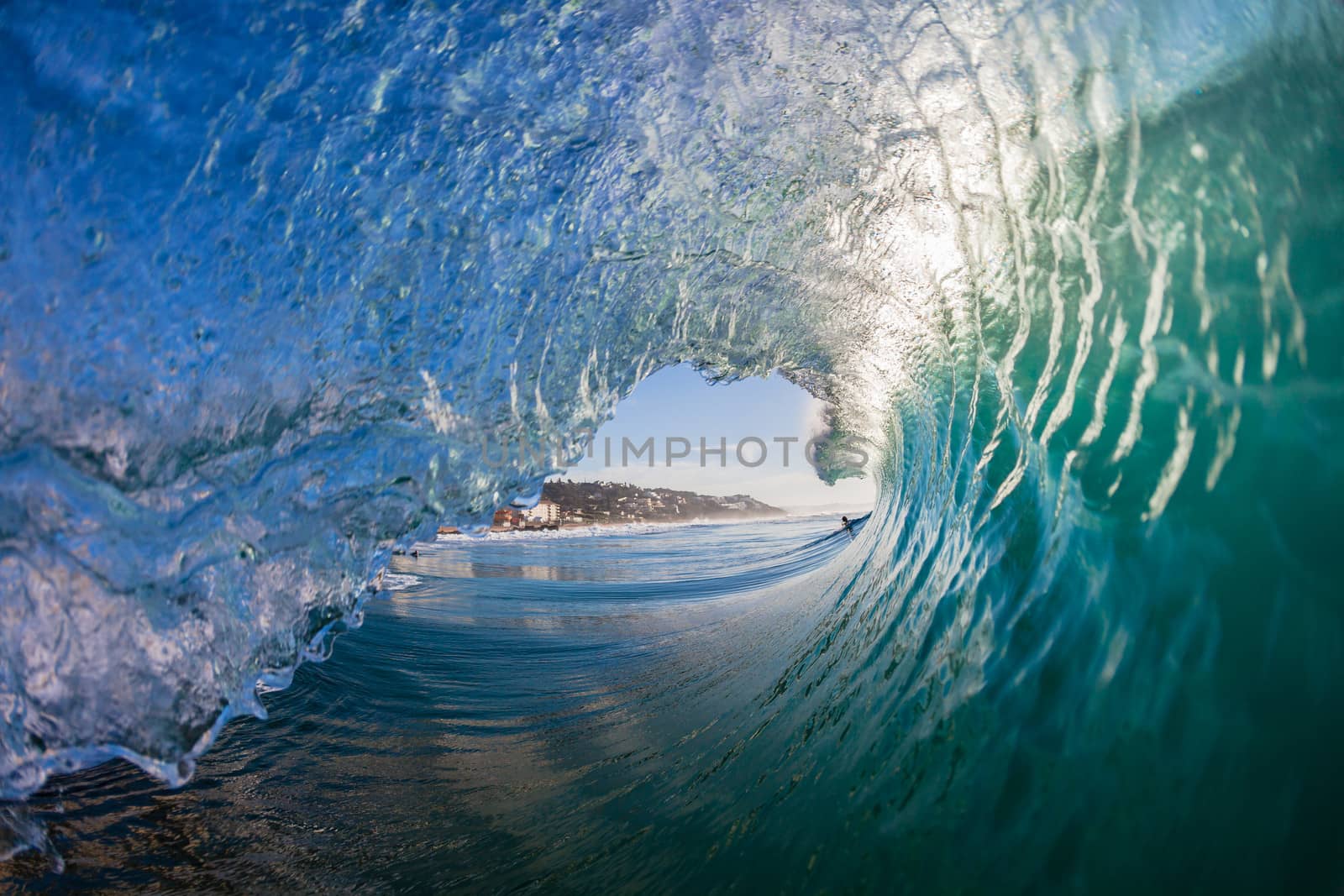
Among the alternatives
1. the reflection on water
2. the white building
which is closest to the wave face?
the reflection on water

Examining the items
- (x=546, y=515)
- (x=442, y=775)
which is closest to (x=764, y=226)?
(x=442, y=775)

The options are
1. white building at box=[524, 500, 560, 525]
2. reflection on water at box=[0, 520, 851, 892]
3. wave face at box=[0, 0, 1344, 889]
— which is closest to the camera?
wave face at box=[0, 0, 1344, 889]

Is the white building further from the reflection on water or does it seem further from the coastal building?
the reflection on water

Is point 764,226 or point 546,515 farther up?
point 764,226

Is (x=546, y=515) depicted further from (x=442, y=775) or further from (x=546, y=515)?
(x=442, y=775)

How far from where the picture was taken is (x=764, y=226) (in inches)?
127

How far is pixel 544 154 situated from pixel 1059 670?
8.49 feet

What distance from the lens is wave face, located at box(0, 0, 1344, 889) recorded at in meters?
1.49

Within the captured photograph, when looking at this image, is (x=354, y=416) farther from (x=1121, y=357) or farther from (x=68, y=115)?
(x=1121, y=357)

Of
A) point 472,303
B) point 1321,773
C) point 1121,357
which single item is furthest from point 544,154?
point 1321,773

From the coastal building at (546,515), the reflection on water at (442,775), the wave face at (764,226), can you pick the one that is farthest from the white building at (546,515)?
the wave face at (764,226)

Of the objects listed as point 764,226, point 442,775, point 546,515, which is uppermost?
point 764,226

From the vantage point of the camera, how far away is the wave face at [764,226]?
4.90 feet

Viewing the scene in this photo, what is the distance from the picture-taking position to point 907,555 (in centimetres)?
358
